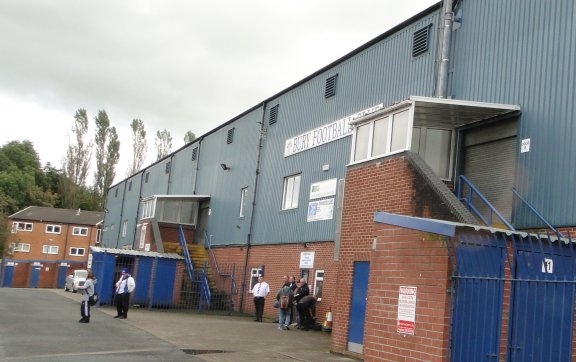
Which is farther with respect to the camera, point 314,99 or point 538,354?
point 314,99

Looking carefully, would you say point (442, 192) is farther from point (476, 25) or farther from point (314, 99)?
point (314, 99)

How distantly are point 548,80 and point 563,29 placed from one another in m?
0.99

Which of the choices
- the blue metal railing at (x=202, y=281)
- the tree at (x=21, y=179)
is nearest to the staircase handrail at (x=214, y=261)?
the blue metal railing at (x=202, y=281)

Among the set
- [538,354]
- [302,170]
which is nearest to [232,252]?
[302,170]

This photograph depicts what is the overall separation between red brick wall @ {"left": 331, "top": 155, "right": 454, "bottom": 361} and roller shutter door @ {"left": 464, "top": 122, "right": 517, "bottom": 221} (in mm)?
2274

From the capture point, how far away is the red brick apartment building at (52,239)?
6656 cm

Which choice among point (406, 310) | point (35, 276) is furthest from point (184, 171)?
point (35, 276)

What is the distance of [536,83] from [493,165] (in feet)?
6.30

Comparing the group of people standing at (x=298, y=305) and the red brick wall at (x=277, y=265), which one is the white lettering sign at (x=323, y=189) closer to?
the red brick wall at (x=277, y=265)

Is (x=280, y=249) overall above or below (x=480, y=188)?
below

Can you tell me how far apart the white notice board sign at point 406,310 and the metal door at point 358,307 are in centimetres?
460

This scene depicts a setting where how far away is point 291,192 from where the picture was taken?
24.4 m

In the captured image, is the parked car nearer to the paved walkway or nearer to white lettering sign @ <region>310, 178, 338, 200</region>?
the paved walkway

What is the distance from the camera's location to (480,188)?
46.0ft
